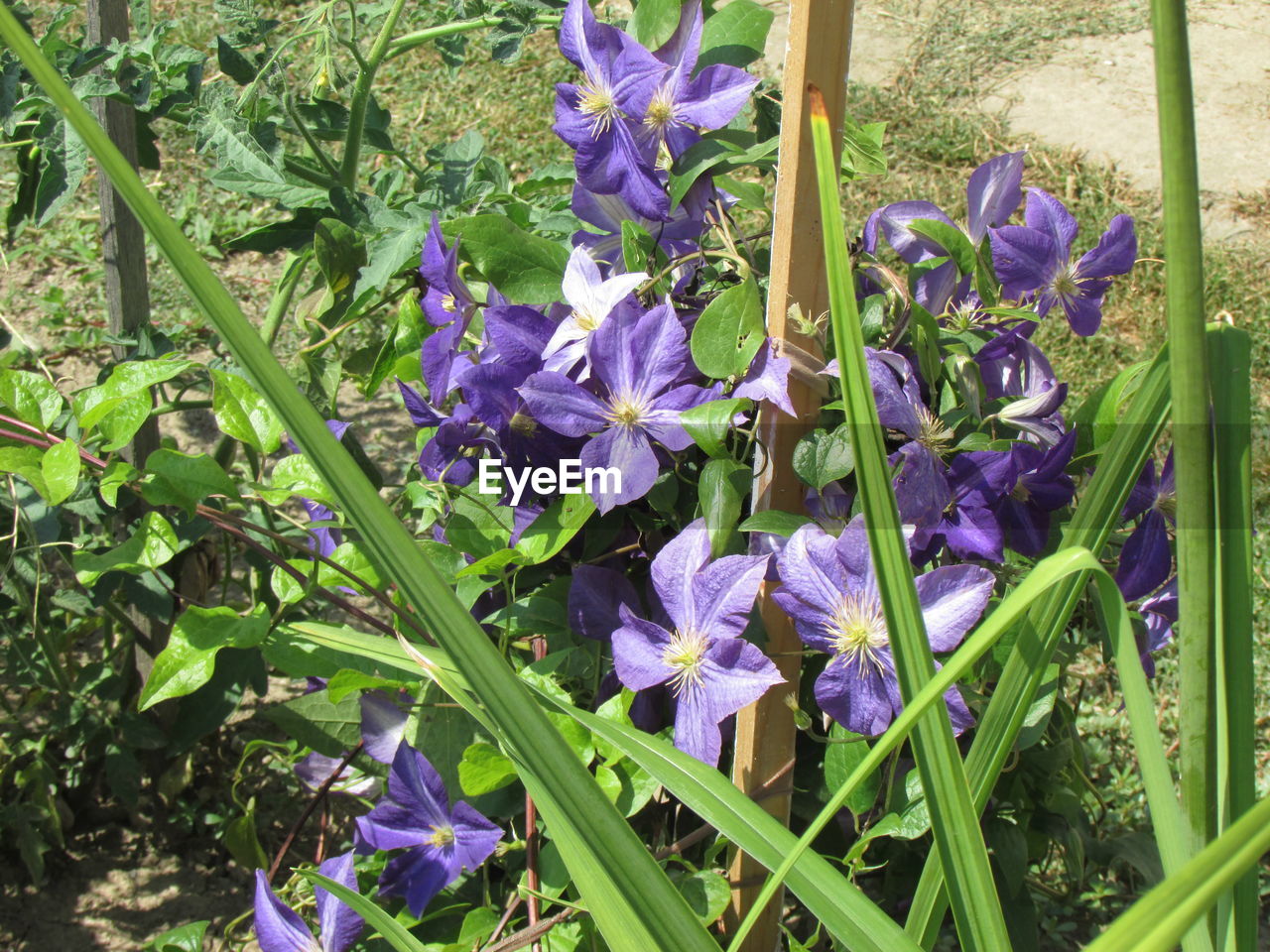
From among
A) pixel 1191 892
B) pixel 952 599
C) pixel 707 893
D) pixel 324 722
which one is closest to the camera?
pixel 1191 892

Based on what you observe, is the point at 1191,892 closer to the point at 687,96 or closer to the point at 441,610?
the point at 441,610

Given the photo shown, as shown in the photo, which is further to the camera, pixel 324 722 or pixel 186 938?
pixel 324 722

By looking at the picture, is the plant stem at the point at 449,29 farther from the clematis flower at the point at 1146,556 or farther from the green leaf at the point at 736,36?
the clematis flower at the point at 1146,556

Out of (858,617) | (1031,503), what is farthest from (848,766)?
(1031,503)

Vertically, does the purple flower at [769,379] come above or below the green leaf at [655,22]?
below

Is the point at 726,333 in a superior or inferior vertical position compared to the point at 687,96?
inferior

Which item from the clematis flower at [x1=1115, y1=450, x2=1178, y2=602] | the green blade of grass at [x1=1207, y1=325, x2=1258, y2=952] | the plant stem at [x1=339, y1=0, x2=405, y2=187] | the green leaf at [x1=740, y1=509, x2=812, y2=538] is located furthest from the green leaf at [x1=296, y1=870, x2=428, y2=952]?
the plant stem at [x1=339, y1=0, x2=405, y2=187]

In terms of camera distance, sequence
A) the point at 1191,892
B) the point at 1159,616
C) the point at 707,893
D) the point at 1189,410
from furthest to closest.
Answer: the point at 1159,616 → the point at 707,893 → the point at 1189,410 → the point at 1191,892

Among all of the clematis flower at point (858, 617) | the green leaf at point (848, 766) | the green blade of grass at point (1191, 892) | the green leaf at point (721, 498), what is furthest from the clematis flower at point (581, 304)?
the green blade of grass at point (1191, 892)
